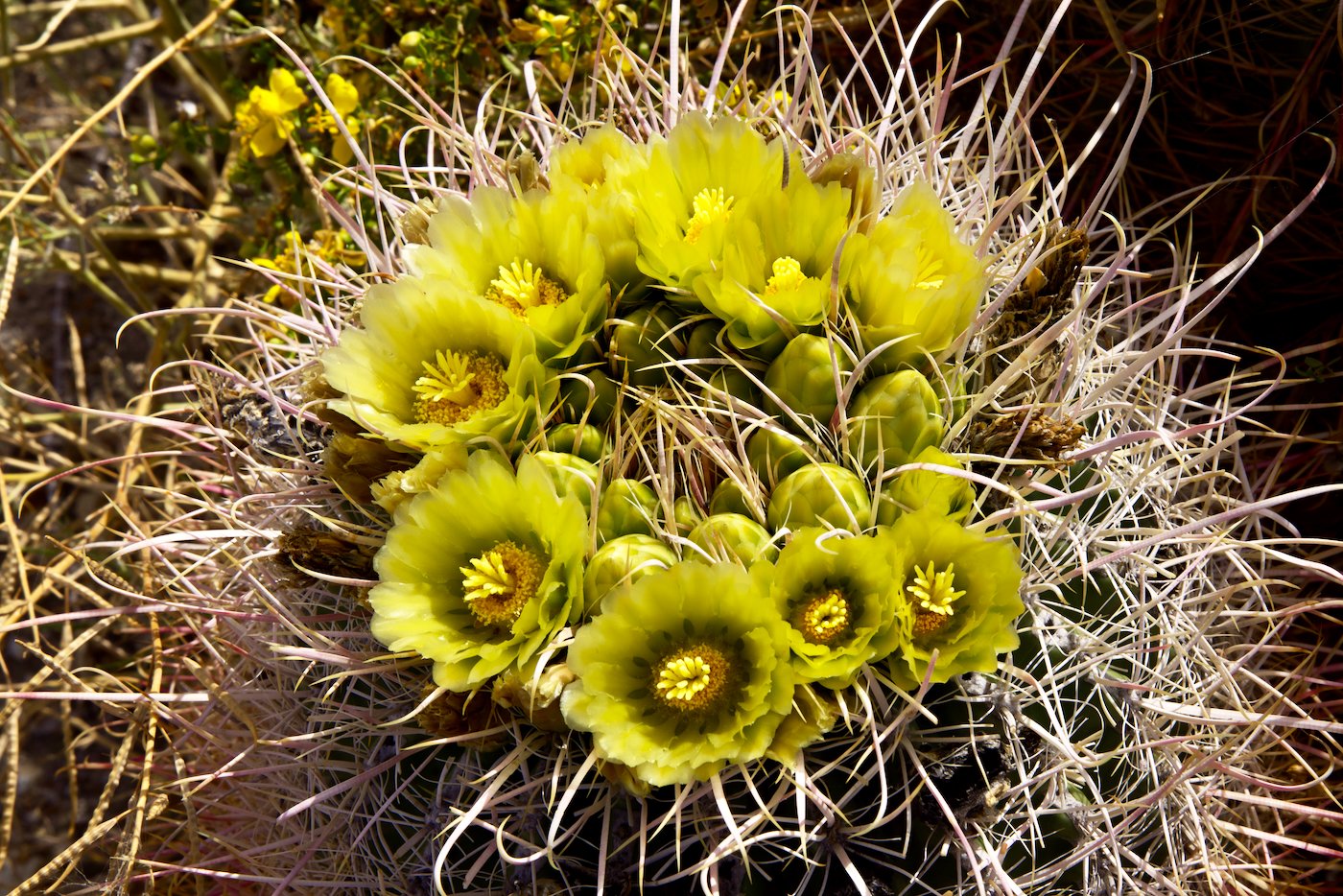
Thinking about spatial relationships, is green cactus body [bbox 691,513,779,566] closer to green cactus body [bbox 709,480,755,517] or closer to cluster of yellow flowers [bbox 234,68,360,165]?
green cactus body [bbox 709,480,755,517]

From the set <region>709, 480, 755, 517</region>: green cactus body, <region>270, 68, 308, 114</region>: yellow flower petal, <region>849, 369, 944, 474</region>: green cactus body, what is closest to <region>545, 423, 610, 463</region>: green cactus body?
A: <region>709, 480, 755, 517</region>: green cactus body

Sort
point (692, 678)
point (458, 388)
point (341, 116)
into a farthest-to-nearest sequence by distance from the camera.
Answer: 1. point (341, 116)
2. point (458, 388)
3. point (692, 678)

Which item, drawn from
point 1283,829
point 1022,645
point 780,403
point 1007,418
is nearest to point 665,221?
point 780,403

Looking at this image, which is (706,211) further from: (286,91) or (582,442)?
(286,91)

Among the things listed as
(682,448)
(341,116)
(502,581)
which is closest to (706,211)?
(682,448)

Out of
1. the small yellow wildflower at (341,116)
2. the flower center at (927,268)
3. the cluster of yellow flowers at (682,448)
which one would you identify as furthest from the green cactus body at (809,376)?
the small yellow wildflower at (341,116)
